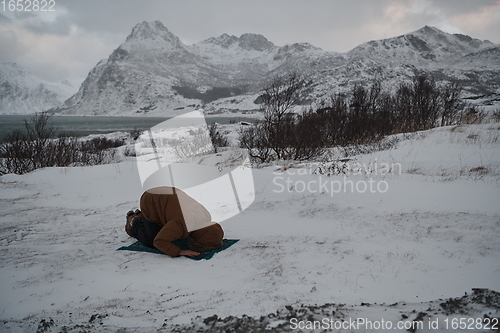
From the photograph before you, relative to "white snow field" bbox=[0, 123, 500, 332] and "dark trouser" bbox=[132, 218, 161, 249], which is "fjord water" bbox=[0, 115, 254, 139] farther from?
"dark trouser" bbox=[132, 218, 161, 249]

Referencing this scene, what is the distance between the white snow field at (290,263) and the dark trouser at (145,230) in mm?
247

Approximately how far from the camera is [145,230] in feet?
12.2

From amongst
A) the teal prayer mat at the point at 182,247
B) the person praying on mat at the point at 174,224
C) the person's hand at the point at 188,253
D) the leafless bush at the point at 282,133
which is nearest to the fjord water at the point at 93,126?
the leafless bush at the point at 282,133

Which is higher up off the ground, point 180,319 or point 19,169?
point 19,169

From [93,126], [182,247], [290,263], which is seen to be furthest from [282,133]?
[93,126]

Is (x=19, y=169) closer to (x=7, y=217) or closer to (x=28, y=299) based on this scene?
(x=7, y=217)

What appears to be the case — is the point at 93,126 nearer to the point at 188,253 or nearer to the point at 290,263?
the point at 188,253

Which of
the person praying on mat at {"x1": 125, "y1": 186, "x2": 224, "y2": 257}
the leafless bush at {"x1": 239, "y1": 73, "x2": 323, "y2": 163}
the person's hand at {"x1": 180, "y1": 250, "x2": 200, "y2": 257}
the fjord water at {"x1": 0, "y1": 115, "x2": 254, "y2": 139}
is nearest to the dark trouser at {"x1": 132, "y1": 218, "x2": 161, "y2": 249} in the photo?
the person praying on mat at {"x1": 125, "y1": 186, "x2": 224, "y2": 257}

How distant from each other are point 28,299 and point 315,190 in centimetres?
481

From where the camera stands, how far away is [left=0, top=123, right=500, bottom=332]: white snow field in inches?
87.8

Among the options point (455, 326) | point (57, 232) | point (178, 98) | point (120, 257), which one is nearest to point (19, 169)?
point (57, 232)

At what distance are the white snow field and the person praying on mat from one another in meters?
0.23

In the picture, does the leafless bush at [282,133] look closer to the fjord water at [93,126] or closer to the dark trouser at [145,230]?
the dark trouser at [145,230]

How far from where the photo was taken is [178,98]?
198 metres
